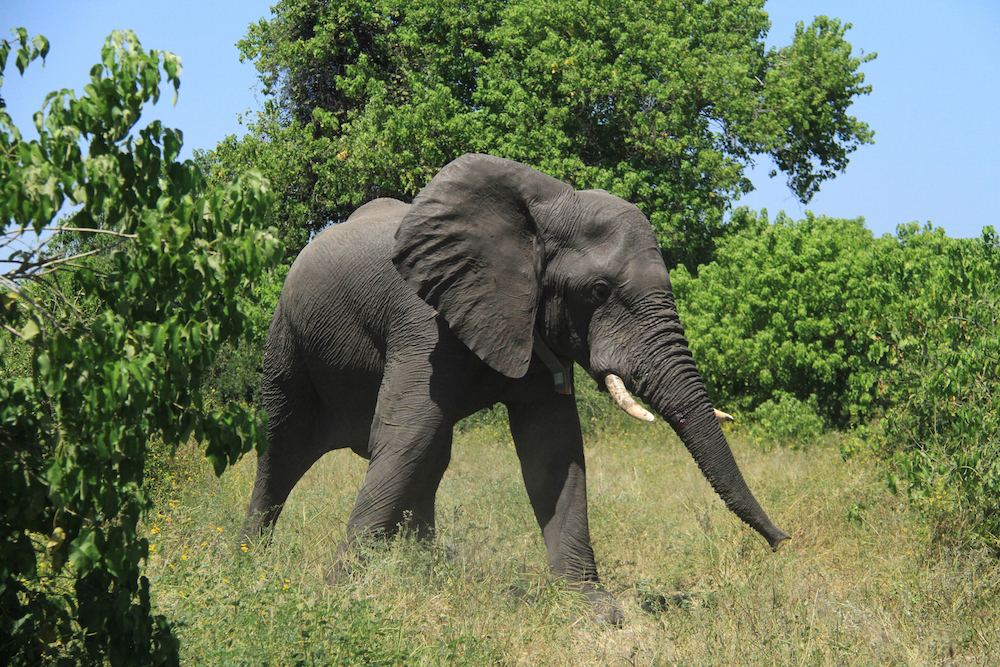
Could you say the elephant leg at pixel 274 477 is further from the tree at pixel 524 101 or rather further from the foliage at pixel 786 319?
the tree at pixel 524 101

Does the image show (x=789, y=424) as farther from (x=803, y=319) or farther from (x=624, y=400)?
(x=624, y=400)

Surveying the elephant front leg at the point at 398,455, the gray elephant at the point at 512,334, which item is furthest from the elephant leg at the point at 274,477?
the elephant front leg at the point at 398,455

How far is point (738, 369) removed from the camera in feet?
46.7

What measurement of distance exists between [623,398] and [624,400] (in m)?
0.01

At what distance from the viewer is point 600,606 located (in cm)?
580

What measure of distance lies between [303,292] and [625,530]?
2834 mm

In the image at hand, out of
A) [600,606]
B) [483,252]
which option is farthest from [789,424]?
[483,252]

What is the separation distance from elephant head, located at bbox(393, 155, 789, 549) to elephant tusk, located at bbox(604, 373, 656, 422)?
0.02 m

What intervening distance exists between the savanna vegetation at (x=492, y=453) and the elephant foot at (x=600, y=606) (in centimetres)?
8

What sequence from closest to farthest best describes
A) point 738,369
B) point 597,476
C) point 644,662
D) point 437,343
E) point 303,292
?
point 644,662, point 437,343, point 303,292, point 597,476, point 738,369

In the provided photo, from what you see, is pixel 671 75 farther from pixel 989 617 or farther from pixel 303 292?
pixel 989 617

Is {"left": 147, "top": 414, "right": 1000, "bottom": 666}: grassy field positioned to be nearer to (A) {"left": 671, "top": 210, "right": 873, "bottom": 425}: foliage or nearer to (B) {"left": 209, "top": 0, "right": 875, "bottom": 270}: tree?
(A) {"left": 671, "top": 210, "right": 873, "bottom": 425}: foliage

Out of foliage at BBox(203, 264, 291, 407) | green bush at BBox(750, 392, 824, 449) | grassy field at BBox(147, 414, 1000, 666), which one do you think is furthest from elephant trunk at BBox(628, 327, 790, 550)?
foliage at BBox(203, 264, 291, 407)

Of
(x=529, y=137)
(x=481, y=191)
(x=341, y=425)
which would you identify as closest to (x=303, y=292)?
(x=341, y=425)
